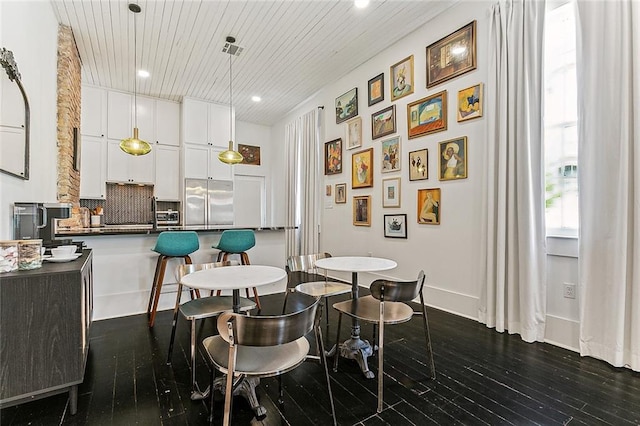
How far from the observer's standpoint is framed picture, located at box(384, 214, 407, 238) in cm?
399

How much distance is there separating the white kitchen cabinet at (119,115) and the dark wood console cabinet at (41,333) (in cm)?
470

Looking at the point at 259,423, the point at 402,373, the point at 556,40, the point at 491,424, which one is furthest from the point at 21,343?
the point at 556,40

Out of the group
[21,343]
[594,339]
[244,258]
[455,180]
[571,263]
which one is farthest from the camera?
[244,258]

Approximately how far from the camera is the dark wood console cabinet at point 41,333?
1536mm

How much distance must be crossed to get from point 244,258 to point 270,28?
2881 mm

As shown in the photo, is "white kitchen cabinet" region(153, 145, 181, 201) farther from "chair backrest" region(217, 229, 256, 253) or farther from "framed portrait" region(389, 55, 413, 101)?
"framed portrait" region(389, 55, 413, 101)

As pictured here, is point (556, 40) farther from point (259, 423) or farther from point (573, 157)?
point (259, 423)

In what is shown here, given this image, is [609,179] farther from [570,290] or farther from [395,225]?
[395,225]

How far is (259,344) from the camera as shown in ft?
4.19

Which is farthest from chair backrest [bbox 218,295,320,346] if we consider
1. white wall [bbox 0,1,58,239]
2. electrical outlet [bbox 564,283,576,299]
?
electrical outlet [bbox 564,283,576,299]

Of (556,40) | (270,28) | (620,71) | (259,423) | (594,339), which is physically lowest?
(259,423)

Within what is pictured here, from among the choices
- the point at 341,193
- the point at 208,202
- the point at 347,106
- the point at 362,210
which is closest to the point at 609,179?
the point at 362,210

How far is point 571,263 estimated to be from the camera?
257cm

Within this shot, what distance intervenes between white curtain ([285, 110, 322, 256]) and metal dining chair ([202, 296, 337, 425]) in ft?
13.5
